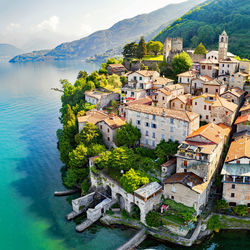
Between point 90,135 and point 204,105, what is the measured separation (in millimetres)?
19804

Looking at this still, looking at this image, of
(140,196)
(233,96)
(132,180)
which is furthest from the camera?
(233,96)

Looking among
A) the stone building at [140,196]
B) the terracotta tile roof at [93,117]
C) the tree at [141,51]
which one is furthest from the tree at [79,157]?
the tree at [141,51]

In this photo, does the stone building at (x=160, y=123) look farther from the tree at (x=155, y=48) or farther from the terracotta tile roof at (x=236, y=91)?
the tree at (x=155, y=48)

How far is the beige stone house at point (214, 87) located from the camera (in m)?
50.2

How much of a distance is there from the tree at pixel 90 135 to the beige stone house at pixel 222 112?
19.3 metres

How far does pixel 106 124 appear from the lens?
151ft

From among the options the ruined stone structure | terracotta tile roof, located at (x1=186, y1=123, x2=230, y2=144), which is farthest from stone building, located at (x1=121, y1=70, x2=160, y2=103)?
terracotta tile roof, located at (x1=186, y1=123, x2=230, y2=144)

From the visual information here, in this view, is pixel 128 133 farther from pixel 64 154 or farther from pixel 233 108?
pixel 233 108

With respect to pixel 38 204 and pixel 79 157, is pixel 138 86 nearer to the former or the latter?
pixel 79 157

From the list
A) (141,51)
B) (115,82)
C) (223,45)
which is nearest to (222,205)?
(115,82)

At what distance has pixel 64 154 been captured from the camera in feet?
162

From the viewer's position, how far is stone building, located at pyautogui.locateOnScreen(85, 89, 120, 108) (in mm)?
58625

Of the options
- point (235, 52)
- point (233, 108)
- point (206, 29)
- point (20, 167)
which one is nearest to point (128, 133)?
point (233, 108)

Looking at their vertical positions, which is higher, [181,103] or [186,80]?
[186,80]
